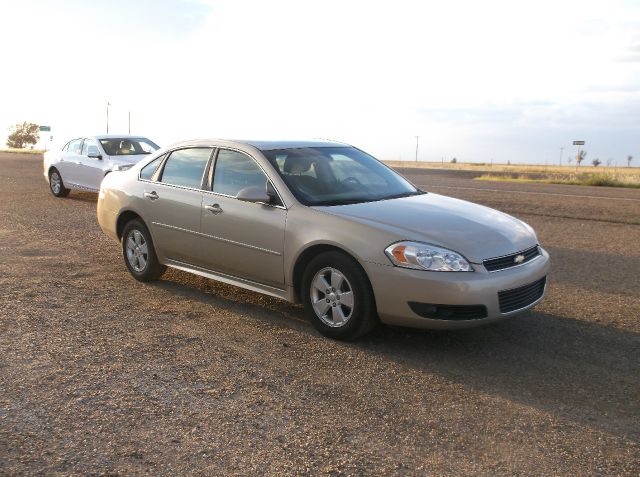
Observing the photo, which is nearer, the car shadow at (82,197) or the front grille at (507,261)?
the front grille at (507,261)

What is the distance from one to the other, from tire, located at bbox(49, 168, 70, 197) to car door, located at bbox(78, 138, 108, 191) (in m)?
0.98

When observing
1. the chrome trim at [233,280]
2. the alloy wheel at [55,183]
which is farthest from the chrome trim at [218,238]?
the alloy wheel at [55,183]

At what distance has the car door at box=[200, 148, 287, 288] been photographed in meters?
5.80

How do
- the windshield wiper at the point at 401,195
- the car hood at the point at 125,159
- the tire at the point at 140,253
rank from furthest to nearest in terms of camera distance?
the car hood at the point at 125,159, the tire at the point at 140,253, the windshield wiper at the point at 401,195

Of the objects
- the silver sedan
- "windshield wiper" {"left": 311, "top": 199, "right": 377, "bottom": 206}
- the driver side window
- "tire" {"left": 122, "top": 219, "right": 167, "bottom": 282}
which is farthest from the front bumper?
the driver side window

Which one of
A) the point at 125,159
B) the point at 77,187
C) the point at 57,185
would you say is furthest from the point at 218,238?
the point at 57,185

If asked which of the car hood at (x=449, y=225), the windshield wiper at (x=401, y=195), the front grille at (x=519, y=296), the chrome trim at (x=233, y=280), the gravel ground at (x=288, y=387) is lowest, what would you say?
the gravel ground at (x=288, y=387)

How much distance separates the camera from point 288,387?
4504mm

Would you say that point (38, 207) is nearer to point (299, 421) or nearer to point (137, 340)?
point (137, 340)

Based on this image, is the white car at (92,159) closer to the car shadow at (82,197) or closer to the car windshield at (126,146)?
the car windshield at (126,146)

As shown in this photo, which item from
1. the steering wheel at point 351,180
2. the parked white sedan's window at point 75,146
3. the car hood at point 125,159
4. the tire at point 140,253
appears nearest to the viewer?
the steering wheel at point 351,180

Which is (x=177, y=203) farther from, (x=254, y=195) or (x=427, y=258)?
(x=427, y=258)

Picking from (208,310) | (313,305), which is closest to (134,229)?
(208,310)

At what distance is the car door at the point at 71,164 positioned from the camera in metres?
16.2
